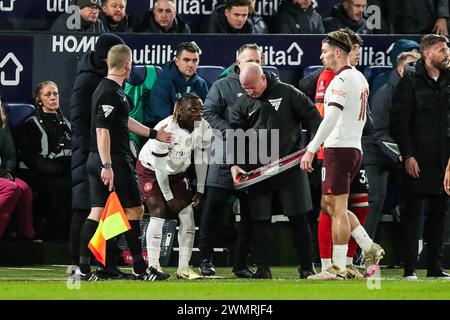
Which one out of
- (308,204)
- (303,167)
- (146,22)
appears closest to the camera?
(303,167)

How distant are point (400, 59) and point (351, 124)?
2444 mm

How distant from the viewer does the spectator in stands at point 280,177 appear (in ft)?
37.4

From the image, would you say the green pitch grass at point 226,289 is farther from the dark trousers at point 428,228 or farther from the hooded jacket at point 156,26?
the hooded jacket at point 156,26

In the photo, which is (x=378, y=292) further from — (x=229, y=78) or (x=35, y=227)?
(x=35, y=227)

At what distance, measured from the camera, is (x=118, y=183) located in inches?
423

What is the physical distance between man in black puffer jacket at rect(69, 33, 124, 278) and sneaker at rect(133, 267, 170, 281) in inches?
36.1

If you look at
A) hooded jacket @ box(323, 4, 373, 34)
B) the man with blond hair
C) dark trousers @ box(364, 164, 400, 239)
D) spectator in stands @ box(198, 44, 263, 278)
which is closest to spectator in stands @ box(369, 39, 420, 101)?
dark trousers @ box(364, 164, 400, 239)

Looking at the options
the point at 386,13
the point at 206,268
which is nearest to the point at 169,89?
the point at 206,268

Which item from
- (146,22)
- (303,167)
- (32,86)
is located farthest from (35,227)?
(303,167)

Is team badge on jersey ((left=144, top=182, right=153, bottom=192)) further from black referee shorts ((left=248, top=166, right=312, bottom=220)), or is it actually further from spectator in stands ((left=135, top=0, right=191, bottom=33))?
spectator in stands ((left=135, top=0, right=191, bottom=33))

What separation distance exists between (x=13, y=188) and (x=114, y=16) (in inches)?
96.8

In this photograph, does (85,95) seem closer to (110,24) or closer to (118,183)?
(118,183)

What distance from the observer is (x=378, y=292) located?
31.9 ft

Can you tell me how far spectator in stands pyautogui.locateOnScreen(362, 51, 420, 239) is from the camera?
1294 centimetres
